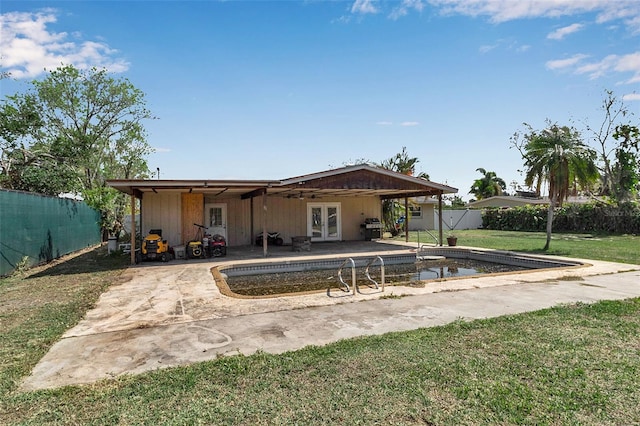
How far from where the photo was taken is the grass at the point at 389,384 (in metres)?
2.58

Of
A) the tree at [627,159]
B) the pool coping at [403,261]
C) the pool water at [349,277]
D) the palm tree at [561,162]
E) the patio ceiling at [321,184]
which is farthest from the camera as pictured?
the tree at [627,159]

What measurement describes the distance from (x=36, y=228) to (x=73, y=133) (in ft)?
37.4

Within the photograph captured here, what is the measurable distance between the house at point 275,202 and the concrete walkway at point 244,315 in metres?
4.33

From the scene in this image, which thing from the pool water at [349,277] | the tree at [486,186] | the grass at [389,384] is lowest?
A: the pool water at [349,277]

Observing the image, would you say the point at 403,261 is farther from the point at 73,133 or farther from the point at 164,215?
the point at 73,133

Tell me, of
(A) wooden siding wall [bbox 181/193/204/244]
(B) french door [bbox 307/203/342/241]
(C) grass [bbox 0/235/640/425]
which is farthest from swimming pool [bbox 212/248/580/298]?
(B) french door [bbox 307/203/342/241]

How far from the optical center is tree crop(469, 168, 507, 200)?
3838 centimetres

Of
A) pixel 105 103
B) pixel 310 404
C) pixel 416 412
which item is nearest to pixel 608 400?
pixel 416 412

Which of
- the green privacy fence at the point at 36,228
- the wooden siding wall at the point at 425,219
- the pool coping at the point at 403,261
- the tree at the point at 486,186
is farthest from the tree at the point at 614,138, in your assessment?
the green privacy fence at the point at 36,228

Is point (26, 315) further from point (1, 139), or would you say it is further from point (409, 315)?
point (1, 139)

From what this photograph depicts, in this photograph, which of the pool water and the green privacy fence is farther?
the green privacy fence

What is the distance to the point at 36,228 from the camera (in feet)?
32.4

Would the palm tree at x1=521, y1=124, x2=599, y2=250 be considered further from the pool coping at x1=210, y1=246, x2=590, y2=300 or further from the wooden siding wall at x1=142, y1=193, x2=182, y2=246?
the wooden siding wall at x1=142, y1=193, x2=182, y2=246

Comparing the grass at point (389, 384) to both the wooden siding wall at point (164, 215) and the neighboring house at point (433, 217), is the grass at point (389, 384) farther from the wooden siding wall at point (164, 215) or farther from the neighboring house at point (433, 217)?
the neighboring house at point (433, 217)
